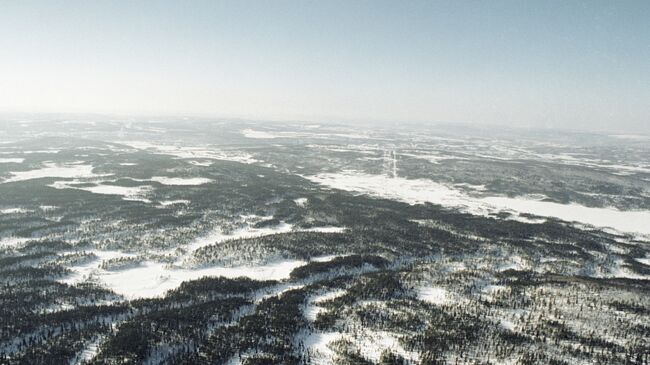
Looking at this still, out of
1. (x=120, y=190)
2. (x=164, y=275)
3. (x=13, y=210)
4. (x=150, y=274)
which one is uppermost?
(x=120, y=190)

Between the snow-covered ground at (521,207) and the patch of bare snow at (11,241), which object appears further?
the snow-covered ground at (521,207)

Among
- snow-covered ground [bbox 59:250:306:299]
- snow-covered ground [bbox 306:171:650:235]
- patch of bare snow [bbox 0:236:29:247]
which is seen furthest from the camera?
snow-covered ground [bbox 306:171:650:235]

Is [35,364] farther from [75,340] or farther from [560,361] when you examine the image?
[560,361]

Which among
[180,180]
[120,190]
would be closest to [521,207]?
[180,180]

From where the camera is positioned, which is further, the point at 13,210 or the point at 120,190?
the point at 120,190

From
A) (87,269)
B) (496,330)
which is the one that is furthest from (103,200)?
(496,330)

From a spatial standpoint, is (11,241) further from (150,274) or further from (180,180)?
(180,180)

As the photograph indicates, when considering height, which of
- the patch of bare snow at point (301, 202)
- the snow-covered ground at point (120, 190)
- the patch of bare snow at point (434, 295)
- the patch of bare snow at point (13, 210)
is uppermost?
the snow-covered ground at point (120, 190)

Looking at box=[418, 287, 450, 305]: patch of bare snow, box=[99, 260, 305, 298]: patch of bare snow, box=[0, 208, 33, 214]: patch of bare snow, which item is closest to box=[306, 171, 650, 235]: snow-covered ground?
box=[418, 287, 450, 305]: patch of bare snow

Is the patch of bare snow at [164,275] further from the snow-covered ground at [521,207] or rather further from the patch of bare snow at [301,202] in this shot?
the snow-covered ground at [521,207]

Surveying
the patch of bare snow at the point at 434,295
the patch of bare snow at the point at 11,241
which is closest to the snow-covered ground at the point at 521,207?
the patch of bare snow at the point at 434,295

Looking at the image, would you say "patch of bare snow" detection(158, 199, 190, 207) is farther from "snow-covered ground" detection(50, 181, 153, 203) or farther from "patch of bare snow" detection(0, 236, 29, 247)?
"patch of bare snow" detection(0, 236, 29, 247)
